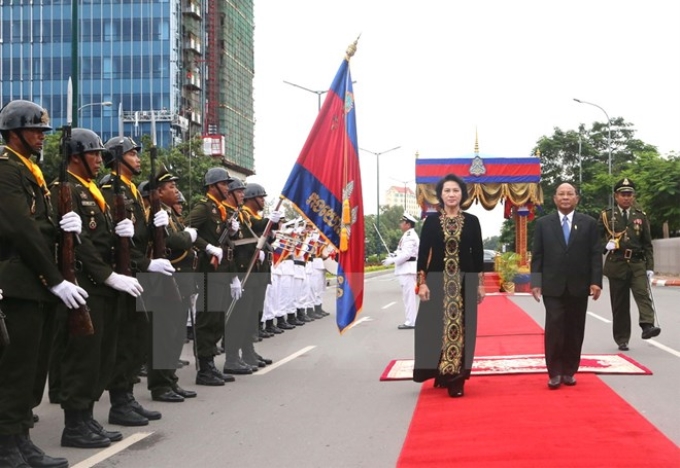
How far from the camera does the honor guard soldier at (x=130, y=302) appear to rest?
726 cm

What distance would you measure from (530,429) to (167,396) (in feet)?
10.6

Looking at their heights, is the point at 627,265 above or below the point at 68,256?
below

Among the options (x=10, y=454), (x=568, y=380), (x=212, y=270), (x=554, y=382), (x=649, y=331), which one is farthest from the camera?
(x=649, y=331)

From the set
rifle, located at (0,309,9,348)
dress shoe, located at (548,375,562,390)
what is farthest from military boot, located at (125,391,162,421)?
dress shoe, located at (548,375,562,390)

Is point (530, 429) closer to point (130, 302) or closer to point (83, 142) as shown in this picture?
point (130, 302)

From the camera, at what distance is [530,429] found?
6.68 metres

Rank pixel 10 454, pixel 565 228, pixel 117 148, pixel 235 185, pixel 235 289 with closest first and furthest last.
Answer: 1. pixel 10 454
2. pixel 117 148
3. pixel 565 228
4. pixel 235 289
5. pixel 235 185

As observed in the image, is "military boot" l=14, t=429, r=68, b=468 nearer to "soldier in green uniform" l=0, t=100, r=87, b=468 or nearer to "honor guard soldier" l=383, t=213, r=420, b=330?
"soldier in green uniform" l=0, t=100, r=87, b=468

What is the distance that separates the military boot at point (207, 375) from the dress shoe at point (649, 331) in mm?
5447

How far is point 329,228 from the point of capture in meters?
8.98

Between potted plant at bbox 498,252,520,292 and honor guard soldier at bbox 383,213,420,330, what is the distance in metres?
11.0

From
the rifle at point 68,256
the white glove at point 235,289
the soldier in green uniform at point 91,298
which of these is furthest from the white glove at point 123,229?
the white glove at point 235,289

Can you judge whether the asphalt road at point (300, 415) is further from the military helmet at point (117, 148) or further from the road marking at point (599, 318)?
the road marking at point (599, 318)

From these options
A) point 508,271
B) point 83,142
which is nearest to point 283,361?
point 83,142
